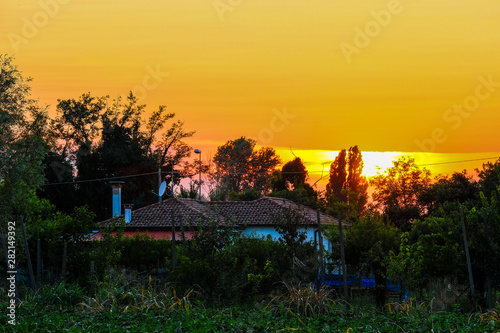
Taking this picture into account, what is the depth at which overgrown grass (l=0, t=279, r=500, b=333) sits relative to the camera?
13219 mm

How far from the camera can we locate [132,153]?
5281cm

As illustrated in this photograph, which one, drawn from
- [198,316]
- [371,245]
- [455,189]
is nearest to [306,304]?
[198,316]

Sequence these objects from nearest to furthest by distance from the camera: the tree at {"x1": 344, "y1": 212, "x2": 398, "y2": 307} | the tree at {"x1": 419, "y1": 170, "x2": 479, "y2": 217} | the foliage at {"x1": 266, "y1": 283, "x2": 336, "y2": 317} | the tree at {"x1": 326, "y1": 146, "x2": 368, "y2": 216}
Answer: the foliage at {"x1": 266, "y1": 283, "x2": 336, "y2": 317}, the tree at {"x1": 344, "y1": 212, "x2": 398, "y2": 307}, the tree at {"x1": 419, "y1": 170, "x2": 479, "y2": 217}, the tree at {"x1": 326, "y1": 146, "x2": 368, "y2": 216}

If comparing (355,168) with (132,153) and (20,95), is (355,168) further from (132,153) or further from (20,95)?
(20,95)

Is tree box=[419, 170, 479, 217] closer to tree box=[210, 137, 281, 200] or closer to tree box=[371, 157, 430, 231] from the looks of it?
tree box=[371, 157, 430, 231]

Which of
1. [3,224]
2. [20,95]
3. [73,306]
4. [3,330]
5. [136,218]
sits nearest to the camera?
[3,330]

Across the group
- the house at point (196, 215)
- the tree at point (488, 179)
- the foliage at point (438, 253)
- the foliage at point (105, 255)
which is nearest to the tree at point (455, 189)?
the tree at point (488, 179)

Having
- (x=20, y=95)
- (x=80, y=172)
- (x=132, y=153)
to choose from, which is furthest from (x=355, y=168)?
(x=20, y=95)

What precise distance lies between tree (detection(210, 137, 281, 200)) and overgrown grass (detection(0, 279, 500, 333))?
51.3m

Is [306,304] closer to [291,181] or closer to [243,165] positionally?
[291,181]

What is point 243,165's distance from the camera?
70125 millimetres

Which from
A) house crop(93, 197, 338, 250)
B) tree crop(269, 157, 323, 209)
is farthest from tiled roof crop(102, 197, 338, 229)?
tree crop(269, 157, 323, 209)

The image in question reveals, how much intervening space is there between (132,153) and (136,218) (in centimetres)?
1492

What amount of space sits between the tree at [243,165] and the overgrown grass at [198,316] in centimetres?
5129
